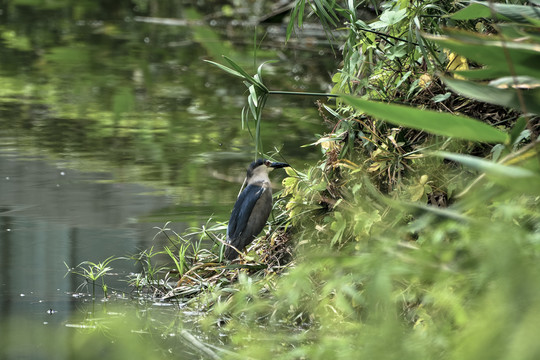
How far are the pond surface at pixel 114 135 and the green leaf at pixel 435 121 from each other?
1.71m

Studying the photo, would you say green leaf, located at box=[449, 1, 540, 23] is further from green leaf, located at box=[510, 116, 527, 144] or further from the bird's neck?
the bird's neck

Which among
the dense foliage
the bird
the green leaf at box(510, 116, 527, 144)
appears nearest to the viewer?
the dense foliage

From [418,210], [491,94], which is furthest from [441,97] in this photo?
[418,210]

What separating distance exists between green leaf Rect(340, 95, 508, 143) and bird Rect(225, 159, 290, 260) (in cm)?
200

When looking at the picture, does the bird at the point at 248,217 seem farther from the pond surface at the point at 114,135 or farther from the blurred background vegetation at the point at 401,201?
the pond surface at the point at 114,135

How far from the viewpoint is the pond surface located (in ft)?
14.3

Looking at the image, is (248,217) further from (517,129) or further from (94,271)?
(517,129)

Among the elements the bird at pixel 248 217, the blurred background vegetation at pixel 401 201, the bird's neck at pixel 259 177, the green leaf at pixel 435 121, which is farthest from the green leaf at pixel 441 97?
the green leaf at pixel 435 121

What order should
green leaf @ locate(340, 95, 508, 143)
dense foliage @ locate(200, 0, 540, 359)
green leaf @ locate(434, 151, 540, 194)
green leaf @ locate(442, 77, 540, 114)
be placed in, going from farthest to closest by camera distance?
green leaf @ locate(442, 77, 540, 114), green leaf @ locate(340, 95, 508, 143), green leaf @ locate(434, 151, 540, 194), dense foliage @ locate(200, 0, 540, 359)

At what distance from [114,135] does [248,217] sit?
3.12 metres

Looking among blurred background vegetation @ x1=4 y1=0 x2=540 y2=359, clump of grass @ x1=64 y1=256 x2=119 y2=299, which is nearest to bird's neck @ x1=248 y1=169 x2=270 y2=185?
blurred background vegetation @ x1=4 y1=0 x2=540 y2=359

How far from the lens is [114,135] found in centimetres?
694

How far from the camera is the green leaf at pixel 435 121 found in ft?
6.18

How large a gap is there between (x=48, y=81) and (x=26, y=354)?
607 centimetres
